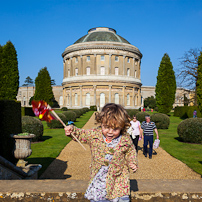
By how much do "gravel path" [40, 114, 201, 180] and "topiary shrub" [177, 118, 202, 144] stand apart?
2880 mm

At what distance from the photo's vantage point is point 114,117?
226 cm

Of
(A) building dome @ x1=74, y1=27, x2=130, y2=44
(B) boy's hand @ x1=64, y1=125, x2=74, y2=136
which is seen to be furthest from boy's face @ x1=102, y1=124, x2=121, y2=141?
(A) building dome @ x1=74, y1=27, x2=130, y2=44

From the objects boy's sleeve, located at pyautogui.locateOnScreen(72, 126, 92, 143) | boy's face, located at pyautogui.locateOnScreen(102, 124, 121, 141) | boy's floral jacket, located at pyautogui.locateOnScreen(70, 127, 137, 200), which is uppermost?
boy's face, located at pyautogui.locateOnScreen(102, 124, 121, 141)

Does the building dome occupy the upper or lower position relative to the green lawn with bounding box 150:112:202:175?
upper

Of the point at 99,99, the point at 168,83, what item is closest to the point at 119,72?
the point at 99,99

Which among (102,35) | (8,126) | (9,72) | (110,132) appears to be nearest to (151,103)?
(102,35)

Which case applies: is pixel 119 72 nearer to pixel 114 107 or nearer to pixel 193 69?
pixel 193 69

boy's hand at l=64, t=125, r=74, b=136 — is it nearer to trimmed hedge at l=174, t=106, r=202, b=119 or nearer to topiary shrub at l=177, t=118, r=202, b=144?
topiary shrub at l=177, t=118, r=202, b=144

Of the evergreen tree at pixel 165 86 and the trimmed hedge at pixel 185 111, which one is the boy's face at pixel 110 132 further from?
the evergreen tree at pixel 165 86

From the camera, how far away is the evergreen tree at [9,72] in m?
21.4

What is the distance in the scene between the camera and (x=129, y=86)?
165ft

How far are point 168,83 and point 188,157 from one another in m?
24.3

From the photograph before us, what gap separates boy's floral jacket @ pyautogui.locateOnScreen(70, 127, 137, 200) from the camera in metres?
2.17

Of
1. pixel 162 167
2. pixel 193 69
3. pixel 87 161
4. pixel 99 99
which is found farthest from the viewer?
pixel 99 99
